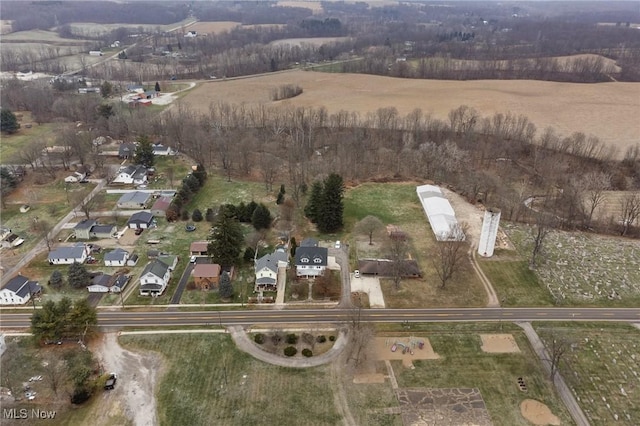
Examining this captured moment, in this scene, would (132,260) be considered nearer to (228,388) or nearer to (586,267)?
(228,388)

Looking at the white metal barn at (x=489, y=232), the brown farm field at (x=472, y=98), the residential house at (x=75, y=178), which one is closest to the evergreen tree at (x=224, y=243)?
the white metal barn at (x=489, y=232)

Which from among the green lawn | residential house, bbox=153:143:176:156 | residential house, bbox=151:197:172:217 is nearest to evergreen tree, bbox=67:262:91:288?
residential house, bbox=151:197:172:217

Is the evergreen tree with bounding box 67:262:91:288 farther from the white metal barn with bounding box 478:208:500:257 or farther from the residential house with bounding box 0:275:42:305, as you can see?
the white metal barn with bounding box 478:208:500:257

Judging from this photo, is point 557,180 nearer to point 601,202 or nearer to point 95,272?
point 601,202

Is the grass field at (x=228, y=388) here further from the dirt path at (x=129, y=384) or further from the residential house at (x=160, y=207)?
the residential house at (x=160, y=207)

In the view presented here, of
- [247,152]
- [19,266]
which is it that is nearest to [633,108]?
[247,152]

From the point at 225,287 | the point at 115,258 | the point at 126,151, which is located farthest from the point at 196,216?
the point at 126,151
